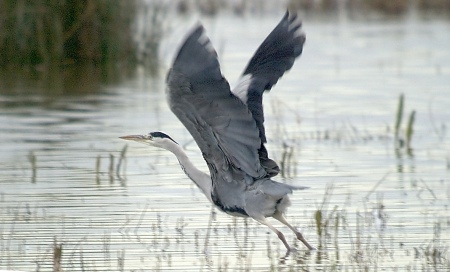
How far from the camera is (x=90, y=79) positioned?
16.0 metres

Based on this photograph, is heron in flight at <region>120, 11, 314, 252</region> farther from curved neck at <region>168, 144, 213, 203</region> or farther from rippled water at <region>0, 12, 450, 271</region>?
rippled water at <region>0, 12, 450, 271</region>

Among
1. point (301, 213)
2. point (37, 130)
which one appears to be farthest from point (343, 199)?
point (37, 130)

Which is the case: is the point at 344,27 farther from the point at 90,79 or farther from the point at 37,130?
the point at 37,130

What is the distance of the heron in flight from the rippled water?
297 millimetres

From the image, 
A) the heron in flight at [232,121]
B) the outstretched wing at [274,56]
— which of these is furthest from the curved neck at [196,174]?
the outstretched wing at [274,56]

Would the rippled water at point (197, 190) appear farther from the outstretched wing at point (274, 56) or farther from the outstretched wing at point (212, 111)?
the outstretched wing at point (274, 56)

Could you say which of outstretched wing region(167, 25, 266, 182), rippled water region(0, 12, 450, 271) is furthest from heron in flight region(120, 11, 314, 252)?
rippled water region(0, 12, 450, 271)

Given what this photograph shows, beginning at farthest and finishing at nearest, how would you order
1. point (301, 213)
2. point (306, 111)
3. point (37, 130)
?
point (306, 111)
point (37, 130)
point (301, 213)

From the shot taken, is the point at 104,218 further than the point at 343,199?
No

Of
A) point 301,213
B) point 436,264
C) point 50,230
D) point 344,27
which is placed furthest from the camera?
point 344,27

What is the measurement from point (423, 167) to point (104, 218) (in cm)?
320

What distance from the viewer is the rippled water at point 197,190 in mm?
6293

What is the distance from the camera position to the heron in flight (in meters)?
5.66

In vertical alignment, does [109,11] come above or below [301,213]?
above
